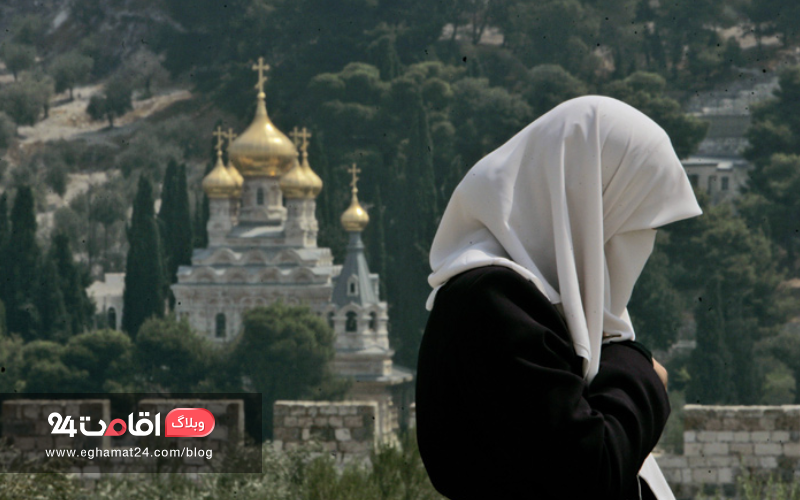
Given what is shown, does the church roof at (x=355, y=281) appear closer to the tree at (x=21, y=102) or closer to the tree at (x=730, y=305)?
the tree at (x=730, y=305)

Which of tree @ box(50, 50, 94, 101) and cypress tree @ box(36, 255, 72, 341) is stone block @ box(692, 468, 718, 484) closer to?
cypress tree @ box(36, 255, 72, 341)

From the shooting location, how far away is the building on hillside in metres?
39.6

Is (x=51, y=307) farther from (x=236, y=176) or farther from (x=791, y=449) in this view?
(x=791, y=449)

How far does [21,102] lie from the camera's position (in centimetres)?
5144

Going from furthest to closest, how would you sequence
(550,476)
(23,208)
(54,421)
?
(23,208), (54,421), (550,476)

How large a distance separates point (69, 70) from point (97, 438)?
49108 mm

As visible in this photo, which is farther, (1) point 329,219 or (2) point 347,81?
(2) point 347,81

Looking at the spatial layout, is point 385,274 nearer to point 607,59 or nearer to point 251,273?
point 251,273

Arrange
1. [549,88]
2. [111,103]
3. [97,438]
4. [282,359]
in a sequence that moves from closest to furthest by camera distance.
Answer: [97,438], [282,359], [549,88], [111,103]

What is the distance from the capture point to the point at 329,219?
4038cm

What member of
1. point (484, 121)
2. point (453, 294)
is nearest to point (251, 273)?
point (484, 121)

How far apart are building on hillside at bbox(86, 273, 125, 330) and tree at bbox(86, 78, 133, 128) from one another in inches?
514

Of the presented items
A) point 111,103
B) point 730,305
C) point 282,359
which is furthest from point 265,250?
point 111,103

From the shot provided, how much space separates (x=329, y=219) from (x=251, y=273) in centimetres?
287
